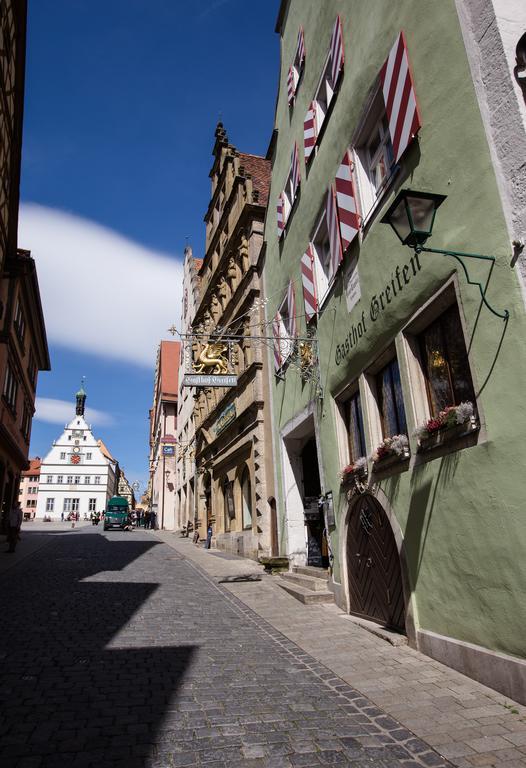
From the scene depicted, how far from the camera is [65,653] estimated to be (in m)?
5.71

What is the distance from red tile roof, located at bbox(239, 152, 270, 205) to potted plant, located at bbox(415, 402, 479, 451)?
16.1 metres

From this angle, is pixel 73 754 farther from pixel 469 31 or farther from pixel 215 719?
pixel 469 31

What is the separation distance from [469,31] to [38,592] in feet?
34.5

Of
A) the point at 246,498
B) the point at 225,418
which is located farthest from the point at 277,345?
the point at 225,418

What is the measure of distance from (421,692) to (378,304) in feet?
14.8

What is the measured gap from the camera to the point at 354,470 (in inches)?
309

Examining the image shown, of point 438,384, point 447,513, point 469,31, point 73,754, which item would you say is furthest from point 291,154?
point 73,754

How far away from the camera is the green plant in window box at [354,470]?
300 inches

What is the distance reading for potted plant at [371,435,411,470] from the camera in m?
6.16

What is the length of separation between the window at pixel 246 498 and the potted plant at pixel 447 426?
1203 cm

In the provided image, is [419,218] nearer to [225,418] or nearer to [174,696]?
[174,696]

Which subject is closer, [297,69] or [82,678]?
[82,678]

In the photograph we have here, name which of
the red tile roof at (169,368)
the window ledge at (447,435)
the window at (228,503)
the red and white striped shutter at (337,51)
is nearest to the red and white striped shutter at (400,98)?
the red and white striped shutter at (337,51)

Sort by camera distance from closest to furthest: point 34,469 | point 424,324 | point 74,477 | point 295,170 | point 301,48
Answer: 1. point 424,324
2. point 301,48
3. point 295,170
4. point 74,477
5. point 34,469
